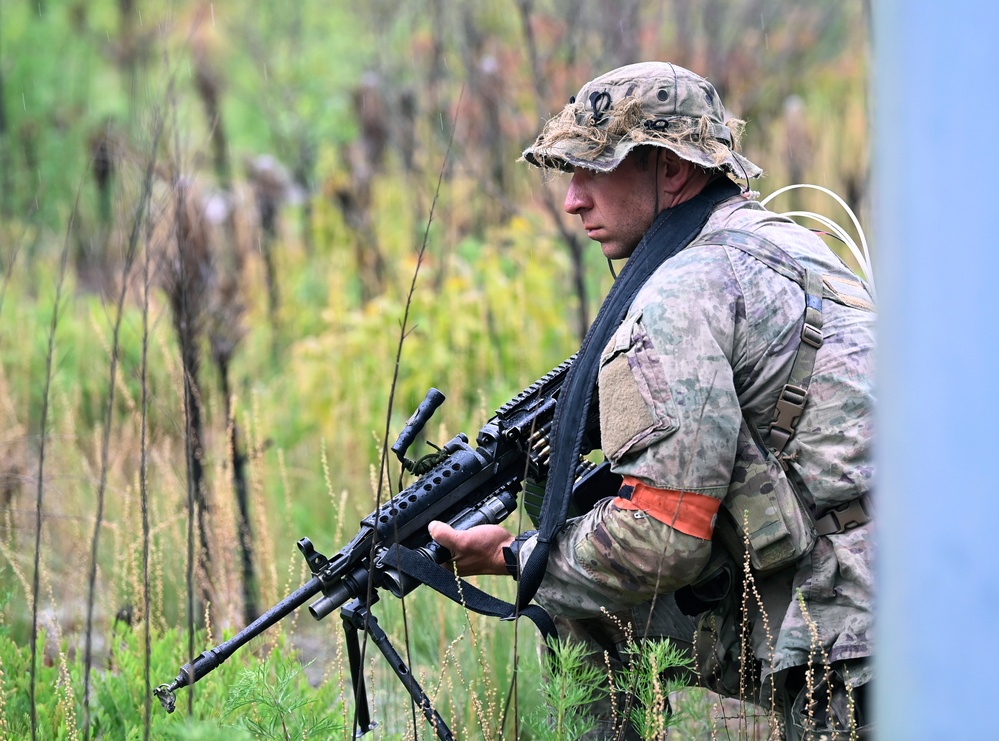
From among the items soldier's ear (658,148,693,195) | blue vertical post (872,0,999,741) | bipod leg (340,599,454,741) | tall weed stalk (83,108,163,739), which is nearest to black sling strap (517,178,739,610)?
soldier's ear (658,148,693,195)

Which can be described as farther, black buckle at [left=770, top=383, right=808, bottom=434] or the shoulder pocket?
black buckle at [left=770, top=383, right=808, bottom=434]

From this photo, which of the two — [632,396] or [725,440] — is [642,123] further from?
[725,440]

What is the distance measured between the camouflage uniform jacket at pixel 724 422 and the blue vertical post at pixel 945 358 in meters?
1.43

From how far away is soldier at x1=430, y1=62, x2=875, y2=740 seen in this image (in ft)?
7.67

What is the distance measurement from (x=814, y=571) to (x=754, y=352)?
500 millimetres

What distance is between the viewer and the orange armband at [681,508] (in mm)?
2340

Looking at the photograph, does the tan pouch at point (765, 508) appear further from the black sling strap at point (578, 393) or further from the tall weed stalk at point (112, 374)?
the tall weed stalk at point (112, 374)

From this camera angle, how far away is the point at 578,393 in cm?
254

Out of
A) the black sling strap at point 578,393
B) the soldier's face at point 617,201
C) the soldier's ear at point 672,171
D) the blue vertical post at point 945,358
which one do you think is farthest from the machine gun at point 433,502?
the blue vertical post at point 945,358

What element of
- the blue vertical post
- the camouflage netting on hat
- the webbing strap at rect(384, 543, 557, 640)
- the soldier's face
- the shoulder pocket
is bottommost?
the blue vertical post

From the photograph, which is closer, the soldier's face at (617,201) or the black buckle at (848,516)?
the black buckle at (848,516)

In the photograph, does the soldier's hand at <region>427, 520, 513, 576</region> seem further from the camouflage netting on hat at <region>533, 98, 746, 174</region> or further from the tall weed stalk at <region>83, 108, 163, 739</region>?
the camouflage netting on hat at <region>533, 98, 746, 174</region>

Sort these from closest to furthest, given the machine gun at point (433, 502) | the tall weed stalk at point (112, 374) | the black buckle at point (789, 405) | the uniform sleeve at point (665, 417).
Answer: the tall weed stalk at point (112, 374) → the uniform sleeve at point (665, 417) → the black buckle at point (789, 405) → the machine gun at point (433, 502)

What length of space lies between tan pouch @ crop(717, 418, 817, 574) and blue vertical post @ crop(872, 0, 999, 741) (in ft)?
4.97
